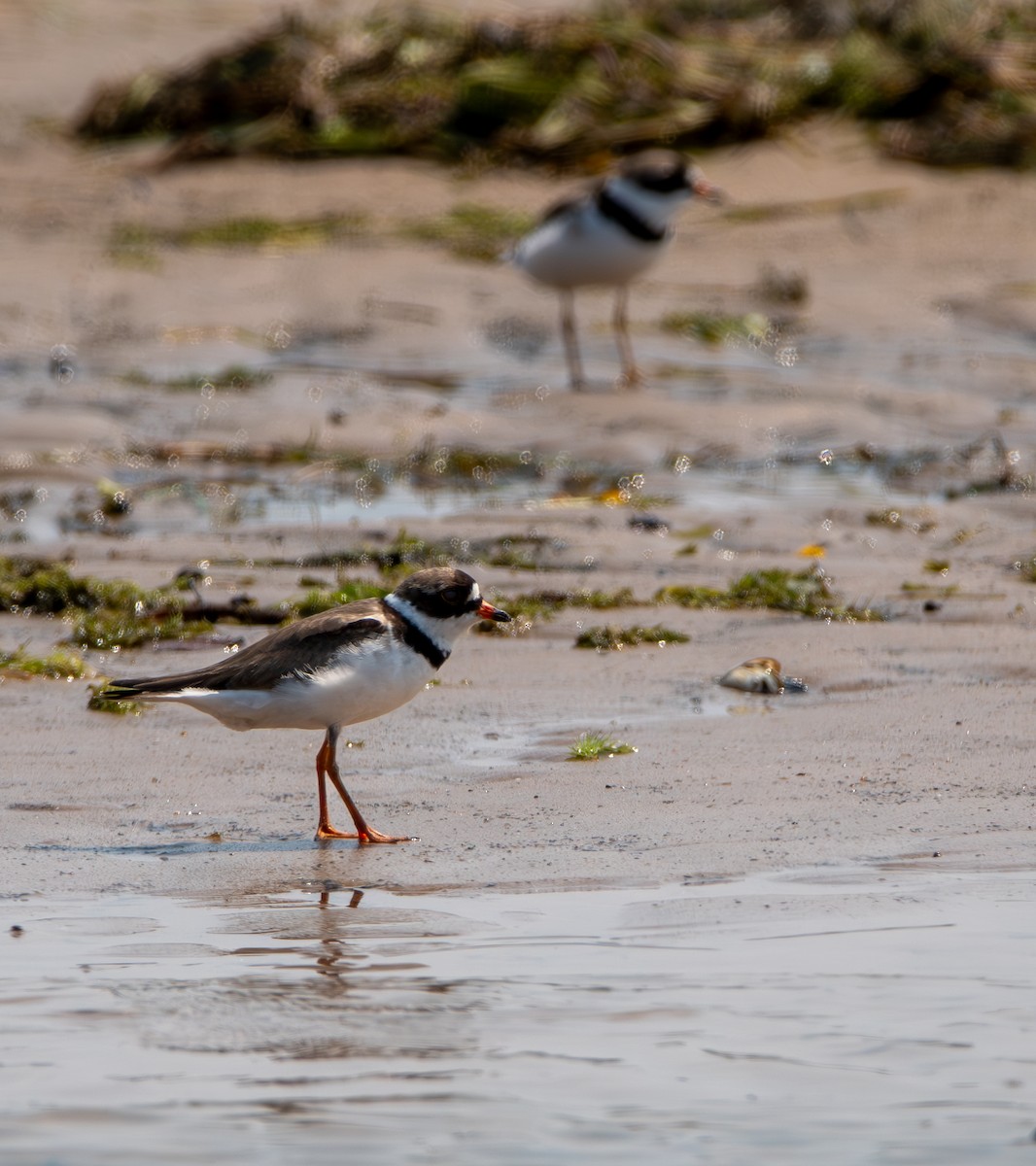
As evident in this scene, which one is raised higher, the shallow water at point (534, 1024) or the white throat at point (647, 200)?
the shallow water at point (534, 1024)

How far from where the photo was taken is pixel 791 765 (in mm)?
6320

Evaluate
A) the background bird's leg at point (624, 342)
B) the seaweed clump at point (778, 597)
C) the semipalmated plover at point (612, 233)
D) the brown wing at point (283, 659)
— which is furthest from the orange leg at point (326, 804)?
the semipalmated plover at point (612, 233)

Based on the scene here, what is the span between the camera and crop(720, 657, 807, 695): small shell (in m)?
7.07

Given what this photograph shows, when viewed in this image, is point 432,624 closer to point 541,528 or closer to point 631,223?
point 541,528

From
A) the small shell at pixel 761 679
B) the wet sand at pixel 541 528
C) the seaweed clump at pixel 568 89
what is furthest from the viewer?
the seaweed clump at pixel 568 89

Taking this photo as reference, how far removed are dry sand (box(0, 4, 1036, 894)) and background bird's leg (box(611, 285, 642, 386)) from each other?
0.61 ft

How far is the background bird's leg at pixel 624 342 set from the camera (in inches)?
479

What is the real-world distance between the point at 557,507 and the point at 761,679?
8.90 feet

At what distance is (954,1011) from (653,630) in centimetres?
324

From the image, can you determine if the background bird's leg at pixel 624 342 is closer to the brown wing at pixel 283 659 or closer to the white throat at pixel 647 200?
the white throat at pixel 647 200

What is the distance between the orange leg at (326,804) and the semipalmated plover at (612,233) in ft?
22.1

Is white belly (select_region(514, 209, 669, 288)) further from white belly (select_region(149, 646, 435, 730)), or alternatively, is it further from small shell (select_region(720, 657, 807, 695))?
white belly (select_region(149, 646, 435, 730))

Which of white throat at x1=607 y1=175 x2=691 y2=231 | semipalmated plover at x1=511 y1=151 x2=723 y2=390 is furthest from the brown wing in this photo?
white throat at x1=607 y1=175 x2=691 y2=231

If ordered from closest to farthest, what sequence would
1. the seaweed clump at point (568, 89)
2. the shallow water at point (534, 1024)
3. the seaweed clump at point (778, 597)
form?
1. the shallow water at point (534, 1024)
2. the seaweed clump at point (778, 597)
3. the seaweed clump at point (568, 89)
